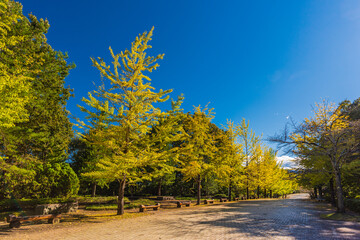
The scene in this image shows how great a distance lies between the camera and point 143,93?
11438mm

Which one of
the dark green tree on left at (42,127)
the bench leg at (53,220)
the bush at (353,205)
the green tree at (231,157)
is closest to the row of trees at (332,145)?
the bush at (353,205)

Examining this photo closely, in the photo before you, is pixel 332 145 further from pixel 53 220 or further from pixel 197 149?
pixel 53 220

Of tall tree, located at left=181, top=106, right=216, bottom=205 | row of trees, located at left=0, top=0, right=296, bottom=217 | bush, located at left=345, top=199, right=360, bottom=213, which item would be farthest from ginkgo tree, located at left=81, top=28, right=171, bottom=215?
bush, located at left=345, top=199, right=360, bottom=213

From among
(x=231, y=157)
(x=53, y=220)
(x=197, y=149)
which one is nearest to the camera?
(x=53, y=220)

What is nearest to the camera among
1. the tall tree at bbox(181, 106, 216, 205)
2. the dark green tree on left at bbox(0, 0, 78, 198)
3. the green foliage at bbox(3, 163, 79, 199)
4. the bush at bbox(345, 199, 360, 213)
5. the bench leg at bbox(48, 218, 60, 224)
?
the bench leg at bbox(48, 218, 60, 224)

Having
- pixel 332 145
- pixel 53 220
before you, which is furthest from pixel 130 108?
pixel 332 145

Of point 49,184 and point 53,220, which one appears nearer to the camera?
point 53,220

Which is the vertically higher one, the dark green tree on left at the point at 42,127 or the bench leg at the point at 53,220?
the dark green tree on left at the point at 42,127

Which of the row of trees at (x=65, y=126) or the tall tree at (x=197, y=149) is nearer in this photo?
the row of trees at (x=65, y=126)

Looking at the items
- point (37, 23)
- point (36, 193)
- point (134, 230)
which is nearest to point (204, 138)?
point (134, 230)

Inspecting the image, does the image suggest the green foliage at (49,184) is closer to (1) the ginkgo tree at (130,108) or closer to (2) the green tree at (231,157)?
(1) the ginkgo tree at (130,108)

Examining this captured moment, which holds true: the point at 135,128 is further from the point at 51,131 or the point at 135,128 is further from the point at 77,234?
the point at 51,131

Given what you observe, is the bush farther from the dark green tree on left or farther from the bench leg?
the dark green tree on left

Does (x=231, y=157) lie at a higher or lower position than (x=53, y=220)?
higher
